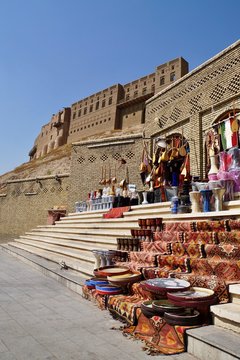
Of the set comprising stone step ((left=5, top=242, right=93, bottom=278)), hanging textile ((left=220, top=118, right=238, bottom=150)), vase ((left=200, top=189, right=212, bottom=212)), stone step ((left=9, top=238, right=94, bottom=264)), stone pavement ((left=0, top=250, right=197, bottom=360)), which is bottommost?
stone pavement ((left=0, top=250, right=197, bottom=360))

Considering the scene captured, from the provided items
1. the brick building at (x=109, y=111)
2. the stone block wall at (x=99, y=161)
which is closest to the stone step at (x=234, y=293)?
the stone block wall at (x=99, y=161)

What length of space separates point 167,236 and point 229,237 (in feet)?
4.10

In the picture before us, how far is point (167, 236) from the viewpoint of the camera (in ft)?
15.8

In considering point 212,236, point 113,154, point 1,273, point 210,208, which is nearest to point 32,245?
point 1,273

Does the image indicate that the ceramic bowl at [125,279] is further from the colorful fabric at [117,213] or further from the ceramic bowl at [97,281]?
the colorful fabric at [117,213]

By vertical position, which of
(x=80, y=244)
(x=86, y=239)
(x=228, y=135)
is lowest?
(x=80, y=244)

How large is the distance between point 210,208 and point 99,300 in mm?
2515

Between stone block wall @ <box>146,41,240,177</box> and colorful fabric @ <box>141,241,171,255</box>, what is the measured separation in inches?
193

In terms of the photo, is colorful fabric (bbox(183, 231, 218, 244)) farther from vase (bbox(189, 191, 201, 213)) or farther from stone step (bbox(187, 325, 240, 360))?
stone step (bbox(187, 325, 240, 360))

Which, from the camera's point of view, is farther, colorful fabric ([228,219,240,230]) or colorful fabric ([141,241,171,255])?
colorful fabric ([141,241,171,255])

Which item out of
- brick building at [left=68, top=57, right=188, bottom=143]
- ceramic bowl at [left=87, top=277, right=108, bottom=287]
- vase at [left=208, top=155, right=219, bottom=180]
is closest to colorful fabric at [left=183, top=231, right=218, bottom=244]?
ceramic bowl at [left=87, top=277, right=108, bottom=287]

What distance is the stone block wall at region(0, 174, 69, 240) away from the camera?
19391mm

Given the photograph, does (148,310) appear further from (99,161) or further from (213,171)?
(99,161)

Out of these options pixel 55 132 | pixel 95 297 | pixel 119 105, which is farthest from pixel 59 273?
pixel 55 132
